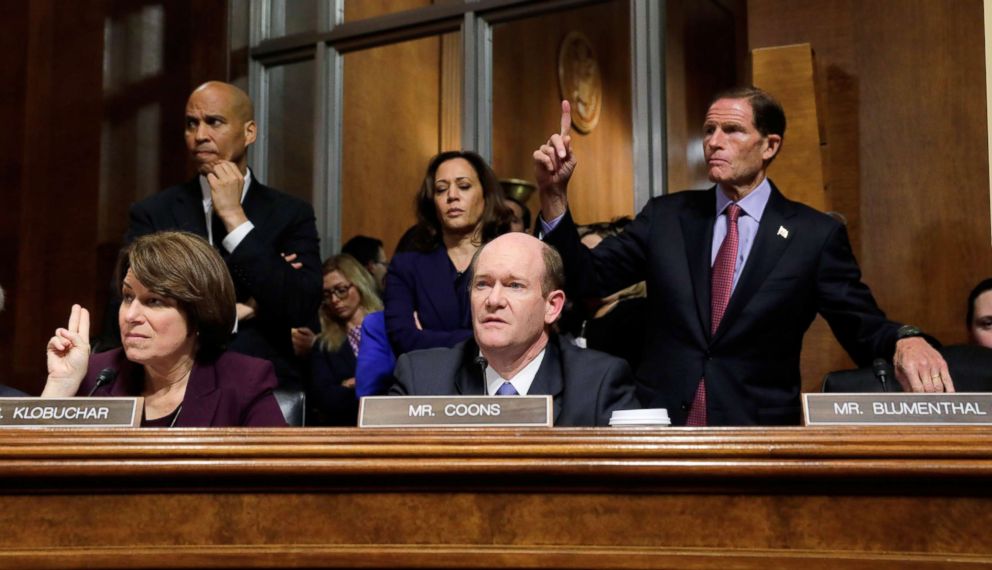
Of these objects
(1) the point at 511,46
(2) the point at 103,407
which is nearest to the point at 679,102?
(1) the point at 511,46

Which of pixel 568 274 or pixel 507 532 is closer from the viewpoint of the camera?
pixel 507 532

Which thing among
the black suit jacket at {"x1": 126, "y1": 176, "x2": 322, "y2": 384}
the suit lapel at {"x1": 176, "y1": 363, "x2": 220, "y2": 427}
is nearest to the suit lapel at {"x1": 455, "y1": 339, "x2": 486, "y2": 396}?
the suit lapel at {"x1": 176, "y1": 363, "x2": 220, "y2": 427}

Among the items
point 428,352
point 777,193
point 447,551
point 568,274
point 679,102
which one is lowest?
point 447,551

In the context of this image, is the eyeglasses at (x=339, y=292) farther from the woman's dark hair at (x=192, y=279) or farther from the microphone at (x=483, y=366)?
the microphone at (x=483, y=366)

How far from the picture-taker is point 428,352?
2.38m

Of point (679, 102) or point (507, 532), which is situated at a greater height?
point (679, 102)

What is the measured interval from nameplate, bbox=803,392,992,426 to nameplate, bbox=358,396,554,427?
0.35m

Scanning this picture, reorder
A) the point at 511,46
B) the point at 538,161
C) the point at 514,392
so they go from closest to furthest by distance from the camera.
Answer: the point at 514,392
the point at 538,161
the point at 511,46

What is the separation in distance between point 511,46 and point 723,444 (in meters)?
4.40

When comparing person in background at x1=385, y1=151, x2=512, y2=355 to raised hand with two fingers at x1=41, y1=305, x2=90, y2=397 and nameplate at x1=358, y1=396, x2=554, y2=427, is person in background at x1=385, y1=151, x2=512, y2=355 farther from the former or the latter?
nameplate at x1=358, y1=396, x2=554, y2=427

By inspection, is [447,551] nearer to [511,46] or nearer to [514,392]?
[514,392]

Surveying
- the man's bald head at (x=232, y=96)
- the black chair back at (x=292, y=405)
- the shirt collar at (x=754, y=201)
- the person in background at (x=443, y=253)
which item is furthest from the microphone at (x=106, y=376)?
the shirt collar at (x=754, y=201)

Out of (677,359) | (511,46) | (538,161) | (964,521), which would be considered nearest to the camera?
(964,521)

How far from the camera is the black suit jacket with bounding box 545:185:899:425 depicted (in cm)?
259
